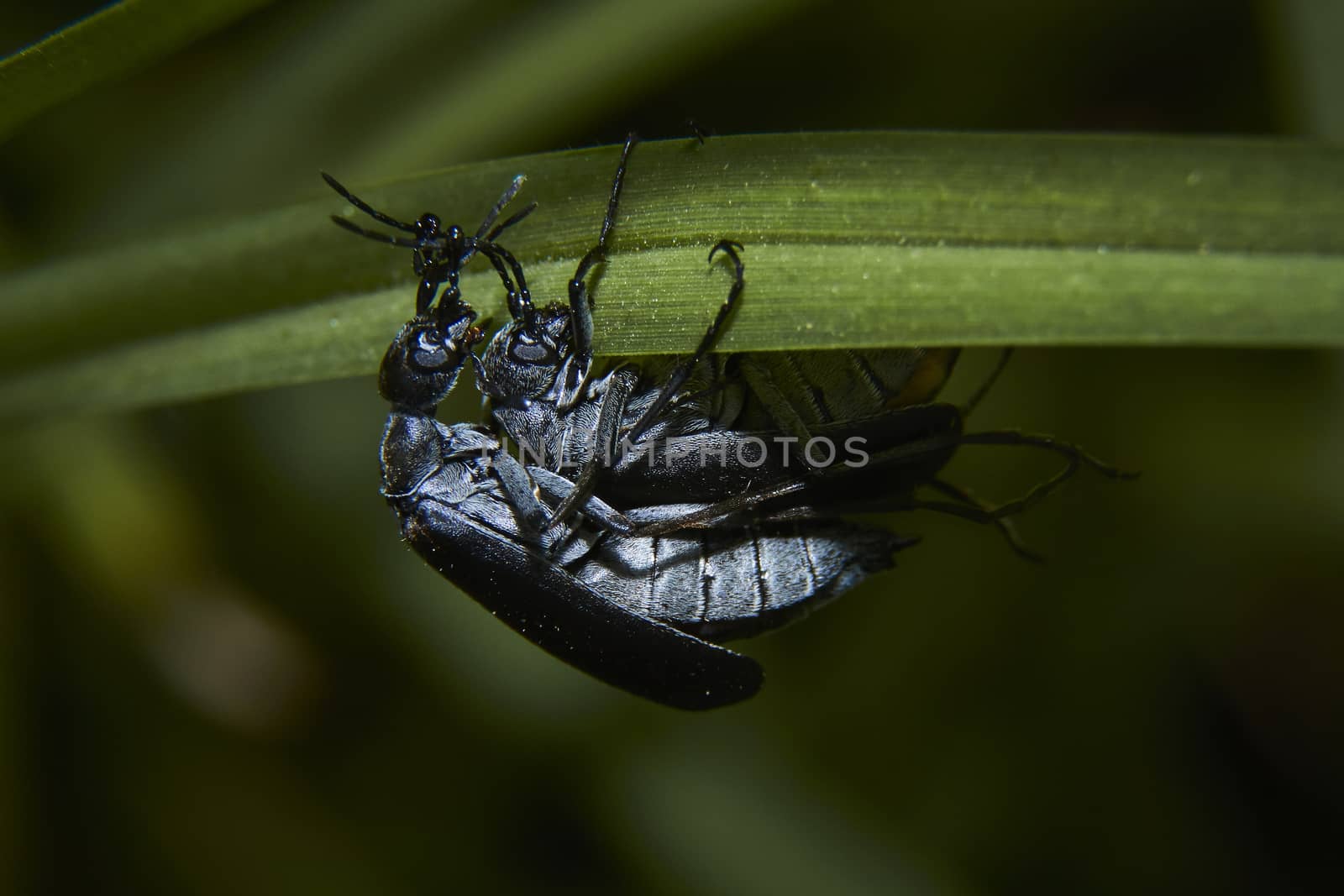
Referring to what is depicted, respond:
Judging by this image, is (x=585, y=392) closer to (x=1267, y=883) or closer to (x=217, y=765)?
(x=217, y=765)

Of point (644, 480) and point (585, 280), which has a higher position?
point (585, 280)

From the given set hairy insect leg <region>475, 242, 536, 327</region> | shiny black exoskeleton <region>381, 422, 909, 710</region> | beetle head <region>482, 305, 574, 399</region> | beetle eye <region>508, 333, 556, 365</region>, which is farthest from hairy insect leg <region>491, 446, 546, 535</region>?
hairy insect leg <region>475, 242, 536, 327</region>

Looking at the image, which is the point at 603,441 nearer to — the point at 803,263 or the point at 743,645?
the point at 803,263

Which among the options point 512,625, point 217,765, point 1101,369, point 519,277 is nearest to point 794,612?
point 512,625

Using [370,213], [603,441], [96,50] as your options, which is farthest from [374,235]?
[603,441]

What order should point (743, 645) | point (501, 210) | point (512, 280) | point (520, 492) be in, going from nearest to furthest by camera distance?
1. point (501, 210)
2. point (512, 280)
3. point (520, 492)
4. point (743, 645)

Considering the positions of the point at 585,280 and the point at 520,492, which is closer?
the point at 585,280
